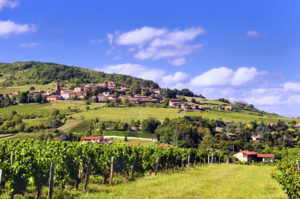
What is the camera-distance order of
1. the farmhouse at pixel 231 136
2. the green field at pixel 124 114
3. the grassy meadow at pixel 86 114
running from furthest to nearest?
the green field at pixel 124 114
the farmhouse at pixel 231 136
the grassy meadow at pixel 86 114

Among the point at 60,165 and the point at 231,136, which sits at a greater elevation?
the point at 60,165

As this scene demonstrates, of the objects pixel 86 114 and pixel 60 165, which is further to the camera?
pixel 86 114

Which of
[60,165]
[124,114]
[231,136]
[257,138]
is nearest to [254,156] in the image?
[231,136]

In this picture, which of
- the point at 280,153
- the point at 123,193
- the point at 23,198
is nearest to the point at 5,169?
the point at 23,198

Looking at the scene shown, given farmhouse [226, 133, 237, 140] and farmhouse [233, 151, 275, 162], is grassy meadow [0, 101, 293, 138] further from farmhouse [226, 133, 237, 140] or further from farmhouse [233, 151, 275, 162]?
farmhouse [233, 151, 275, 162]

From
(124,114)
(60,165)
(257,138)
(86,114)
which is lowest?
(257,138)

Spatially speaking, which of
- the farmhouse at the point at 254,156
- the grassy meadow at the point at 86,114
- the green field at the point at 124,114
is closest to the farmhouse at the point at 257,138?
the grassy meadow at the point at 86,114

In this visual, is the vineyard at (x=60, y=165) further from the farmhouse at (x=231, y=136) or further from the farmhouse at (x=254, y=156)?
the farmhouse at (x=231, y=136)

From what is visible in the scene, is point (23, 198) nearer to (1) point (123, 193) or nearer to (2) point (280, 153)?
(1) point (123, 193)

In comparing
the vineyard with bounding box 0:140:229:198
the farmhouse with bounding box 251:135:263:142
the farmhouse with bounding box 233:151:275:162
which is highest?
the vineyard with bounding box 0:140:229:198

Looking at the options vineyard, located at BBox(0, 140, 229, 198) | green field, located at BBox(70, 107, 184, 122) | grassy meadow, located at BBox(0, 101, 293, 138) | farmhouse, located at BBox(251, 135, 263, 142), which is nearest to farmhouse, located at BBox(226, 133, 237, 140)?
farmhouse, located at BBox(251, 135, 263, 142)

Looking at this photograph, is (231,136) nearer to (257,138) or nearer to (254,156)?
(257,138)

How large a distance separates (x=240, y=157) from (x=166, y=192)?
8563cm

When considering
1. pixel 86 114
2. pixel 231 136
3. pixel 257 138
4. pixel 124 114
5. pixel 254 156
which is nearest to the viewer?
pixel 254 156
